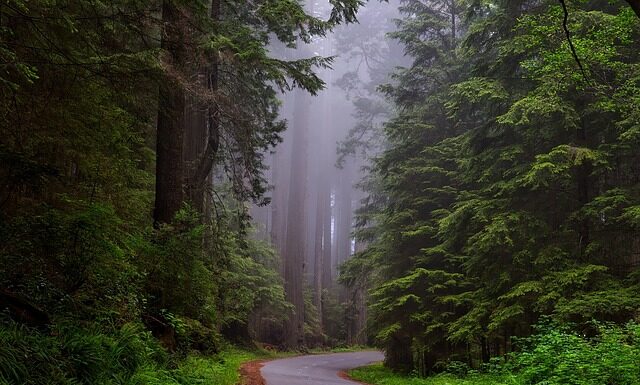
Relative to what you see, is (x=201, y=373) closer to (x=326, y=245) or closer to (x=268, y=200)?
(x=268, y=200)

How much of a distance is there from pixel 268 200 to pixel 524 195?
7.28m

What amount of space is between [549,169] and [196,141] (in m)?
10.4

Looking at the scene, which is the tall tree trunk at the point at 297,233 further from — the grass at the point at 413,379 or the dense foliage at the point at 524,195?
the dense foliage at the point at 524,195


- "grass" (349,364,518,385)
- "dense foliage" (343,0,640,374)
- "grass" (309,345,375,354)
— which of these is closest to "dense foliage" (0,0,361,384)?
"dense foliage" (343,0,640,374)

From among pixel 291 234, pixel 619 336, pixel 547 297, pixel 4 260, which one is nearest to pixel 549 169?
pixel 547 297

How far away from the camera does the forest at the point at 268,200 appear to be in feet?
17.9

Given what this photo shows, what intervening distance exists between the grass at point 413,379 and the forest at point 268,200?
0.37 feet

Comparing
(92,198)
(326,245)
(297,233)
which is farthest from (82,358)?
(326,245)

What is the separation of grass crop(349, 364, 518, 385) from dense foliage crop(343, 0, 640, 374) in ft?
3.19

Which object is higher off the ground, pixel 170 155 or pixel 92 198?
pixel 170 155

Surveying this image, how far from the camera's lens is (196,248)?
7.71 m

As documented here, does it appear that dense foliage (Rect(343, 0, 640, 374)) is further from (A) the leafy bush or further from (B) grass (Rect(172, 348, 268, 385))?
(B) grass (Rect(172, 348, 268, 385))

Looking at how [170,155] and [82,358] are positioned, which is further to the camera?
[170,155]

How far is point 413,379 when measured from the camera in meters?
13.3
